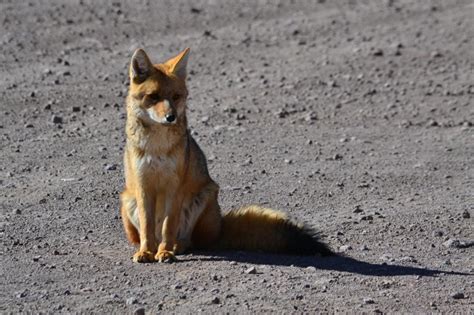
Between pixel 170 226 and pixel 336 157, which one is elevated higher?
pixel 170 226

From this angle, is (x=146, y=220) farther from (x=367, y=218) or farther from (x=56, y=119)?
(x=56, y=119)

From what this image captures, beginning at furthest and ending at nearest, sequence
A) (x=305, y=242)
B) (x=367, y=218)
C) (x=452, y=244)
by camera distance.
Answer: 1. (x=367, y=218)
2. (x=452, y=244)
3. (x=305, y=242)

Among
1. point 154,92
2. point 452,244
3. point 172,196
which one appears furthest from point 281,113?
point 154,92

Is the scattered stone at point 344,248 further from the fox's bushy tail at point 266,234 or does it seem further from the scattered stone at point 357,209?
the scattered stone at point 357,209

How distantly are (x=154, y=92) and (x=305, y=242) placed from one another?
5.18ft

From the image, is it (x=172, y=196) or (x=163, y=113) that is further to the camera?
(x=172, y=196)

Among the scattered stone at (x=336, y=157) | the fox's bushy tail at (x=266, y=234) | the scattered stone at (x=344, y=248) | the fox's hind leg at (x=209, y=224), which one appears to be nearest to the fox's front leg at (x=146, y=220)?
the fox's hind leg at (x=209, y=224)

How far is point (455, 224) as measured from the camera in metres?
9.34

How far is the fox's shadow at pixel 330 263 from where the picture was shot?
794 cm

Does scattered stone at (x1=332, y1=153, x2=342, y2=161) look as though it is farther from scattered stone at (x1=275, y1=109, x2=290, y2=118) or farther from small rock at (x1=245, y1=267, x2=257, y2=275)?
small rock at (x1=245, y1=267, x2=257, y2=275)

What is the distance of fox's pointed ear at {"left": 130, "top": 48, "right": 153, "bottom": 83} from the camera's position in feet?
26.7

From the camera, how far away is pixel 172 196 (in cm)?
820

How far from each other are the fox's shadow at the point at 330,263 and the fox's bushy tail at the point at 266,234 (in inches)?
3.1

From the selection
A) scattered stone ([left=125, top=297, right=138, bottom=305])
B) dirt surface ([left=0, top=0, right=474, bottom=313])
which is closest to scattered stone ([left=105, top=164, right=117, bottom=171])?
dirt surface ([left=0, top=0, right=474, bottom=313])
